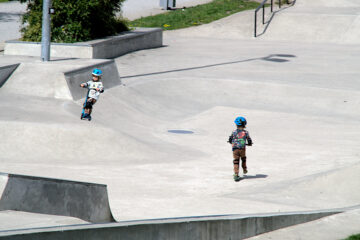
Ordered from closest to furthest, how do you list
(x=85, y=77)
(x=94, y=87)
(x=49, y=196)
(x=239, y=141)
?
(x=49, y=196)
(x=239, y=141)
(x=94, y=87)
(x=85, y=77)

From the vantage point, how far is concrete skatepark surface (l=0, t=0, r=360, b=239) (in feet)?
30.8

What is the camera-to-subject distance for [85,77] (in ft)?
51.2

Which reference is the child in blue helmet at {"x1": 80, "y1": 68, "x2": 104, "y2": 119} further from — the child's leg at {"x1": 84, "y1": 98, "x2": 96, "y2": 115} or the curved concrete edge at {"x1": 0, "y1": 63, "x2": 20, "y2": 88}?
the curved concrete edge at {"x1": 0, "y1": 63, "x2": 20, "y2": 88}

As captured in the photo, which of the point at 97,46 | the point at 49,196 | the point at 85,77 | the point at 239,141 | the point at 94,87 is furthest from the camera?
the point at 97,46

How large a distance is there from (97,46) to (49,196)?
13299mm

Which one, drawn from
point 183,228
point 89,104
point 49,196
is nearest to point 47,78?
point 89,104

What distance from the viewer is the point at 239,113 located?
16047 mm

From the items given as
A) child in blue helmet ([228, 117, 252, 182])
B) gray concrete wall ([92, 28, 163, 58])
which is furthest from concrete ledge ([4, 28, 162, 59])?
child in blue helmet ([228, 117, 252, 182])

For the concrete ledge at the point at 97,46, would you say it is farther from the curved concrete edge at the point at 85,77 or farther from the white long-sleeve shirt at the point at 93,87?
the white long-sleeve shirt at the point at 93,87

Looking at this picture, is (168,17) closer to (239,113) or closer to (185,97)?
(185,97)

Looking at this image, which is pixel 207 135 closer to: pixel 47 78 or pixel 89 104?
pixel 89 104

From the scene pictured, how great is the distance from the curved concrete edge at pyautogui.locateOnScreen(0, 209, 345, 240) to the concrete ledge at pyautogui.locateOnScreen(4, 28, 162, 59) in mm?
13135

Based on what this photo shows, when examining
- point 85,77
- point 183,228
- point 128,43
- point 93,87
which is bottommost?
point 183,228

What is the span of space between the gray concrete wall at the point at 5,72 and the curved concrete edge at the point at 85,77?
145 cm
